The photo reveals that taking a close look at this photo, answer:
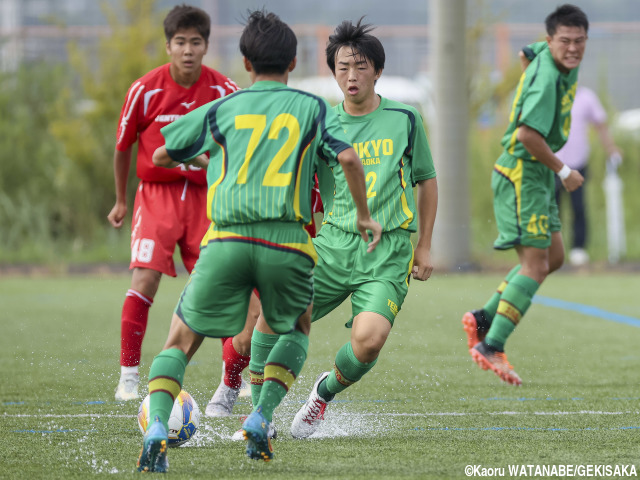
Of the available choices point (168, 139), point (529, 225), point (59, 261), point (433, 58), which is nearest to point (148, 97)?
point (168, 139)

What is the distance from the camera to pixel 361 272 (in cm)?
493

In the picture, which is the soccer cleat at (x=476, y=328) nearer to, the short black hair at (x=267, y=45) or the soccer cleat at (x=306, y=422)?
the soccer cleat at (x=306, y=422)

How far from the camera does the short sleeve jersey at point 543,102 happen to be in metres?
6.27

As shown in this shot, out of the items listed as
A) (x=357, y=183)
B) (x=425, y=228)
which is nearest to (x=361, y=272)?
(x=425, y=228)

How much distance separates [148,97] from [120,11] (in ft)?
35.3

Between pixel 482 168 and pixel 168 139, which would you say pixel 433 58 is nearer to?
pixel 482 168

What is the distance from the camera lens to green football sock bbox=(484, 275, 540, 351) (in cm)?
653

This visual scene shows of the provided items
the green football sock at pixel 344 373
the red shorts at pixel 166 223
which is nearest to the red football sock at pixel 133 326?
the red shorts at pixel 166 223

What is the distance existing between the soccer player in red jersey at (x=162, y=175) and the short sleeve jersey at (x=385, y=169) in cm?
107

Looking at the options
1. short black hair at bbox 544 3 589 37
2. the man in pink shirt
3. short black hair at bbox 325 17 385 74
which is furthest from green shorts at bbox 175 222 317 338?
the man in pink shirt

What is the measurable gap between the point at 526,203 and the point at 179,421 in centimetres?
283

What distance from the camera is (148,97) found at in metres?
5.89

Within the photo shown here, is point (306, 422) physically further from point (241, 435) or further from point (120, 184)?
point (120, 184)

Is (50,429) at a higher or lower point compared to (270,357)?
lower
